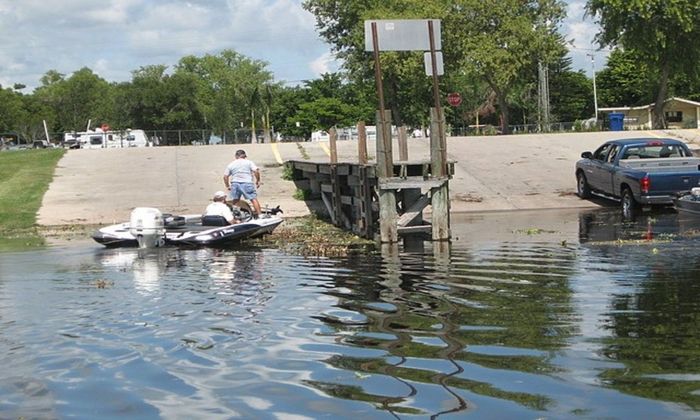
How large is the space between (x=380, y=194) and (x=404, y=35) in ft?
9.87

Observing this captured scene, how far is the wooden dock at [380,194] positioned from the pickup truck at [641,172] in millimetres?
4948

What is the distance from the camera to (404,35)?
16.8 m

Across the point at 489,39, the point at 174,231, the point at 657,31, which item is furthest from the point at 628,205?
the point at 489,39

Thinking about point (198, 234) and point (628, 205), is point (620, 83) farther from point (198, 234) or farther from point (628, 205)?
point (198, 234)

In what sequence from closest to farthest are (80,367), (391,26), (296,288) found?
(80,367)
(296,288)
(391,26)

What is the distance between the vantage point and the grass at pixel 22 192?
20427mm

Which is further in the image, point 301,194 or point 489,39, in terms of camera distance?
point 489,39

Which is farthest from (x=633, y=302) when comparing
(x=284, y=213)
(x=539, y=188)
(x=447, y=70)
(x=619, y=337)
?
(x=447, y=70)

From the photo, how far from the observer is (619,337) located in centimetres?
738

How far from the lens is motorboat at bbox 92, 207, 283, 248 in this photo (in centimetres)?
1645

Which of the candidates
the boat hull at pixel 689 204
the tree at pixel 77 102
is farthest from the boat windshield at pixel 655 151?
the tree at pixel 77 102

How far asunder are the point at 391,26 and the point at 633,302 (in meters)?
9.14

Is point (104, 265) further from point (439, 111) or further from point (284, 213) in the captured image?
point (284, 213)

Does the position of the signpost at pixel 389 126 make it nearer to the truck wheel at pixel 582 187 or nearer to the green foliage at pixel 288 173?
the truck wheel at pixel 582 187
